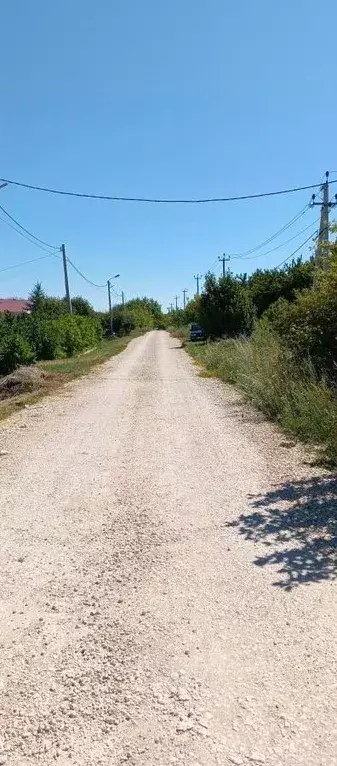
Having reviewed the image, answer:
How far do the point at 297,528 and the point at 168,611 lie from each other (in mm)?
1680

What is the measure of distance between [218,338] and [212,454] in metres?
24.1

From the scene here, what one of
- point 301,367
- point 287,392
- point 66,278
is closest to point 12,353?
point 301,367

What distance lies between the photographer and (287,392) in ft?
31.5

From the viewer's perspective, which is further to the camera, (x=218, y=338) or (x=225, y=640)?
(x=218, y=338)

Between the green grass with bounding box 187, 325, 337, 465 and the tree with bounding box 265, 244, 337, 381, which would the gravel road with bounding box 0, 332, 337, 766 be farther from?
the tree with bounding box 265, 244, 337, 381

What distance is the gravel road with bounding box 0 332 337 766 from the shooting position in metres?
2.33

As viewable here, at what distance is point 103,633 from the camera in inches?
Answer: 122

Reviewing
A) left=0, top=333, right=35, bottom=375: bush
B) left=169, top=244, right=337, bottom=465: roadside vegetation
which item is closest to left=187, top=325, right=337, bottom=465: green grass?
left=169, top=244, right=337, bottom=465: roadside vegetation

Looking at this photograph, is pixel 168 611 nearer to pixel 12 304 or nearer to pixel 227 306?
pixel 227 306

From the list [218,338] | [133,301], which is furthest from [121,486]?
[133,301]

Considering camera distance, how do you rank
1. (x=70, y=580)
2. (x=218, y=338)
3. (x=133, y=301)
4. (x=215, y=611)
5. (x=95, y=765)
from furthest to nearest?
1. (x=133, y=301)
2. (x=218, y=338)
3. (x=70, y=580)
4. (x=215, y=611)
5. (x=95, y=765)

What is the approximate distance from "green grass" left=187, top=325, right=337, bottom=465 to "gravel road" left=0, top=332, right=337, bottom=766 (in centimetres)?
88

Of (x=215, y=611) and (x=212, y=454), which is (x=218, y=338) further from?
(x=215, y=611)

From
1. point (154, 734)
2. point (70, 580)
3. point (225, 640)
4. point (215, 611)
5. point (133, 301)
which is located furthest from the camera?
point (133, 301)
